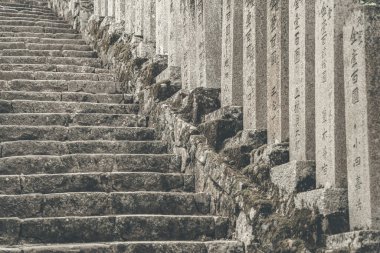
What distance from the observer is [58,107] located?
8.86m

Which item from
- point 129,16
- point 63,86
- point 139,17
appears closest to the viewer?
point 63,86

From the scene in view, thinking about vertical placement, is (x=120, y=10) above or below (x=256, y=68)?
above

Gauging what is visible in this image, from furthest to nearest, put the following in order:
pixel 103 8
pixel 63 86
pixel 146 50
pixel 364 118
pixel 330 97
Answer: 1. pixel 103 8
2. pixel 146 50
3. pixel 63 86
4. pixel 330 97
5. pixel 364 118

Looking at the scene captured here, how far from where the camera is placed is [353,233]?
471cm

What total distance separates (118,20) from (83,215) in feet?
17.9

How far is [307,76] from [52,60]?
6.01m

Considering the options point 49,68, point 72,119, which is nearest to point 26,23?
point 49,68

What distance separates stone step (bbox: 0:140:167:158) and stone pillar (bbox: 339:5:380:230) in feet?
10.8

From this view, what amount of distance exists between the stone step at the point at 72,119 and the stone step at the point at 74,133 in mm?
328

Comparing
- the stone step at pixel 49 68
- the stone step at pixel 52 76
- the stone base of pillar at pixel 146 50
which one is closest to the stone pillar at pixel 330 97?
the stone base of pillar at pixel 146 50

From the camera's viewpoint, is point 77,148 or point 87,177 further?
point 77,148

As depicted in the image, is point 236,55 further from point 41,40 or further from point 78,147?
point 41,40

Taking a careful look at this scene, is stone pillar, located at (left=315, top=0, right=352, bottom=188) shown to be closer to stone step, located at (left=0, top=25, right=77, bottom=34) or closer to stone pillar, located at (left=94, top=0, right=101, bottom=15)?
stone pillar, located at (left=94, top=0, right=101, bottom=15)

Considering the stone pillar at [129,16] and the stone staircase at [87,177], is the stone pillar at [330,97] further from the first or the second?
the stone pillar at [129,16]
